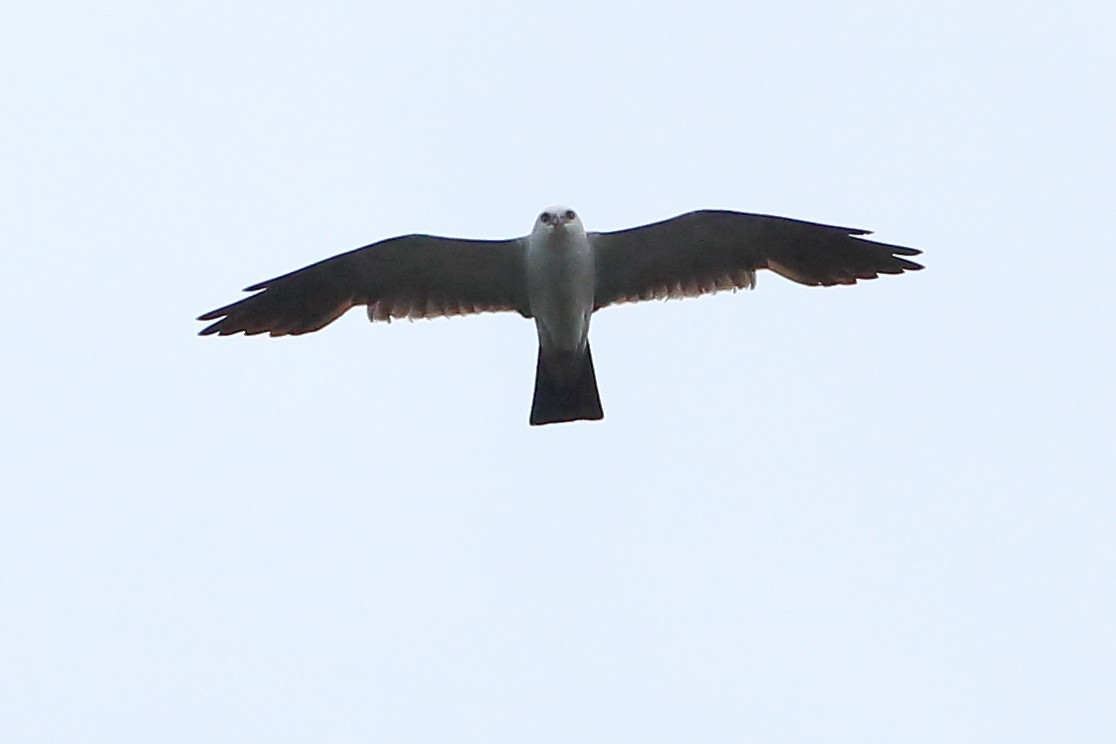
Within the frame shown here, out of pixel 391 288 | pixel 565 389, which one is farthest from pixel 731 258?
pixel 391 288

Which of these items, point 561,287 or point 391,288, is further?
point 391,288

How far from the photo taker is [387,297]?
527 inches

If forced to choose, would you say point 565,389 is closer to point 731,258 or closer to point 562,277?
point 562,277

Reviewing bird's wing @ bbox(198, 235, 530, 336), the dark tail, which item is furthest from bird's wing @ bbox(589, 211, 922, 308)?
bird's wing @ bbox(198, 235, 530, 336)

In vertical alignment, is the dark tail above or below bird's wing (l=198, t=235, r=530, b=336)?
below

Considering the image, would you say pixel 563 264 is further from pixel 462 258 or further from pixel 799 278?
pixel 799 278

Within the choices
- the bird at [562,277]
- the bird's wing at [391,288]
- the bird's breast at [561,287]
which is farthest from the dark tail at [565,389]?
the bird's wing at [391,288]

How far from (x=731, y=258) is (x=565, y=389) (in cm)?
166

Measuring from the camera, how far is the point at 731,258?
13359 mm

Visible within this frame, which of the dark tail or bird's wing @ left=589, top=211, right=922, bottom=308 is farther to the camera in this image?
the dark tail

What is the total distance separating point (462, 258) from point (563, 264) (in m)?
0.84

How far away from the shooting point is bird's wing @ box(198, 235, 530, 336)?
13.1m

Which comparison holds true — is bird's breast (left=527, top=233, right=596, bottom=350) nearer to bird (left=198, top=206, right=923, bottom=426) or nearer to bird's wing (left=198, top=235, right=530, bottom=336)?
bird (left=198, top=206, right=923, bottom=426)

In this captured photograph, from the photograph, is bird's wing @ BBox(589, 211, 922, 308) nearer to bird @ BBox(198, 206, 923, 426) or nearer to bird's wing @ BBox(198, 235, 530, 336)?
bird @ BBox(198, 206, 923, 426)
